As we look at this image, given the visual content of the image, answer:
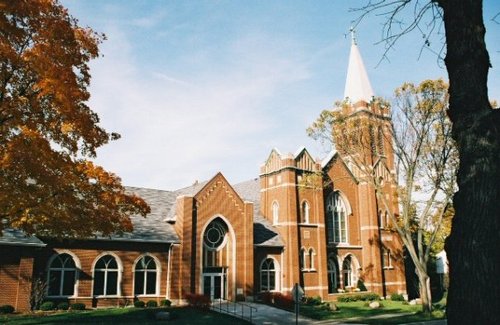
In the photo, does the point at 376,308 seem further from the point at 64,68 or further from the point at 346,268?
the point at 64,68

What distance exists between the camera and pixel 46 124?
13008 mm

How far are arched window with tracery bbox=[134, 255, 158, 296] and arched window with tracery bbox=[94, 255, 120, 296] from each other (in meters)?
1.28

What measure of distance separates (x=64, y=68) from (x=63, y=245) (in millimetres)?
14310

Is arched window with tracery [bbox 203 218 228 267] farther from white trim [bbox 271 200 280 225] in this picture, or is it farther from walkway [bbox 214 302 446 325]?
white trim [bbox 271 200 280 225]

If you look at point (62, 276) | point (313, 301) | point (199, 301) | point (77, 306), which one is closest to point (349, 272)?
point (313, 301)

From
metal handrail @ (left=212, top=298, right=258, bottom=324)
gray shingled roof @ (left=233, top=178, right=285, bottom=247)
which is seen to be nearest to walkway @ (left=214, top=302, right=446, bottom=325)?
metal handrail @ (left=212, top=298, right=258, bottom=324)

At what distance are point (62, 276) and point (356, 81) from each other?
105 ft

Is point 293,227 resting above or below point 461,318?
above

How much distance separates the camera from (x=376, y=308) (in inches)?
1187

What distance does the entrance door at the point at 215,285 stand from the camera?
28.9 meters

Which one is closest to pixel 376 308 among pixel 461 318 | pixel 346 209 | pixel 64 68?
pixel 346 209

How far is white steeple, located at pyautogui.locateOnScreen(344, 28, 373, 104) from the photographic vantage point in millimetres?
42219

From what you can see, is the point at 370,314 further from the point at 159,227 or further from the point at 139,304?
the point at 159,227

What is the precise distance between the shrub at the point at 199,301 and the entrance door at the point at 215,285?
274 cm
